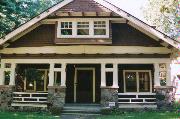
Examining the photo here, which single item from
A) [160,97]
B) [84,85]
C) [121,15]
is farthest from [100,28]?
[160,97]

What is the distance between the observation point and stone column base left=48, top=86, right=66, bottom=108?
53.0ft

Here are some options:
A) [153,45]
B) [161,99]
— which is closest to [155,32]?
[153,45]

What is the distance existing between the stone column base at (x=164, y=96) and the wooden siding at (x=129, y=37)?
2766 mm

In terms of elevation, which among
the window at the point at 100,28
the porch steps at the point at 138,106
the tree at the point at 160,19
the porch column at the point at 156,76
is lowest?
the porch steps at the point at 138,106

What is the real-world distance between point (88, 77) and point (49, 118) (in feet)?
20.3

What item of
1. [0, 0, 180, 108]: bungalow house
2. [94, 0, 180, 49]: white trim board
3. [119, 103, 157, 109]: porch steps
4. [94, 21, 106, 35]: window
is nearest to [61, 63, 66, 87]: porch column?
[0, 0, 180, 108]: bungalow house

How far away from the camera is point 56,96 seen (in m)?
16.3

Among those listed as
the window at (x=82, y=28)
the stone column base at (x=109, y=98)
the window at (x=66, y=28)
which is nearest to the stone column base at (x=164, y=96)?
the stone column base at (x=109, y=98)

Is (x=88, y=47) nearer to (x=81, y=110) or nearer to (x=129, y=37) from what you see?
(x=129, y=37)

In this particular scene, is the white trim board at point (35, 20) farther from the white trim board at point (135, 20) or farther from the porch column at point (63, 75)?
the porch column at point (63, 75)

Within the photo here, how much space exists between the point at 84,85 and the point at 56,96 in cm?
330

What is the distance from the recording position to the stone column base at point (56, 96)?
16.1 m

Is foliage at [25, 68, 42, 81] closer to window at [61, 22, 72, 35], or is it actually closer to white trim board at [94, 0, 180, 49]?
window at [61, 22, 72, 35]

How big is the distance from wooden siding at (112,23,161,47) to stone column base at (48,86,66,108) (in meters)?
4.41
